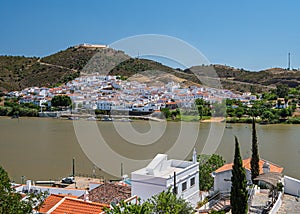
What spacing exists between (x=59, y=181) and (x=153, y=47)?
5.81m

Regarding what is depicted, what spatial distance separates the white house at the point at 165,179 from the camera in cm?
666

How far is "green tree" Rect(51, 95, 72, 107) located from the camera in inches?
1527

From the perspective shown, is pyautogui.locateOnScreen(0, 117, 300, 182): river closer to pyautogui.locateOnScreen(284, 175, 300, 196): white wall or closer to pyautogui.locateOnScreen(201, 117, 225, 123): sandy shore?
pyautogui.locateOnScreen(284, 175, 300, 196): white wall

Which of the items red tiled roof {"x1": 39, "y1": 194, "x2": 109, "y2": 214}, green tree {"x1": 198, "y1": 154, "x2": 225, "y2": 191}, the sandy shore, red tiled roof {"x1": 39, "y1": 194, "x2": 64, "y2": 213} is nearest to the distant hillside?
the sandy shore

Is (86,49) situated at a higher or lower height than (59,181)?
higher

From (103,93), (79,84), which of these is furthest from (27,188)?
(79,84)

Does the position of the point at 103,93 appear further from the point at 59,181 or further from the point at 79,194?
the point at 79,194

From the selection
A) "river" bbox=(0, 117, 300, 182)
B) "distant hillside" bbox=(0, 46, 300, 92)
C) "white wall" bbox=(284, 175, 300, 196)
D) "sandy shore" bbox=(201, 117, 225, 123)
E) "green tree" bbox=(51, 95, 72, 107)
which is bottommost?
"river" bbox=(0, 117, 300, 182)

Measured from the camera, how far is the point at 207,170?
9242 mm

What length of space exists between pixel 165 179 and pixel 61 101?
3377 cm

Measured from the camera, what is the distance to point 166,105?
35.2 metres

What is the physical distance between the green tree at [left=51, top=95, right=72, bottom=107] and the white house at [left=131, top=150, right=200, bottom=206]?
106ft

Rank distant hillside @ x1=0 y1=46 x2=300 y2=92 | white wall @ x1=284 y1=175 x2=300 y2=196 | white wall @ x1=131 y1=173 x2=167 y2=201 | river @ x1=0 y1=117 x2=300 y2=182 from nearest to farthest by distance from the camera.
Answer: white wall @ x1=131 y1=173 x2=167 y2=201 < white wall @ x1=284 y1=175 x2=300 y2=196 < river @ x1=0 y1=117 x2=300 y2=182 < distant hillside @ x1=0 y1=46 x2=300 y2=92

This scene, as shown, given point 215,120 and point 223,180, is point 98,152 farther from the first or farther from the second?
point 215,120
